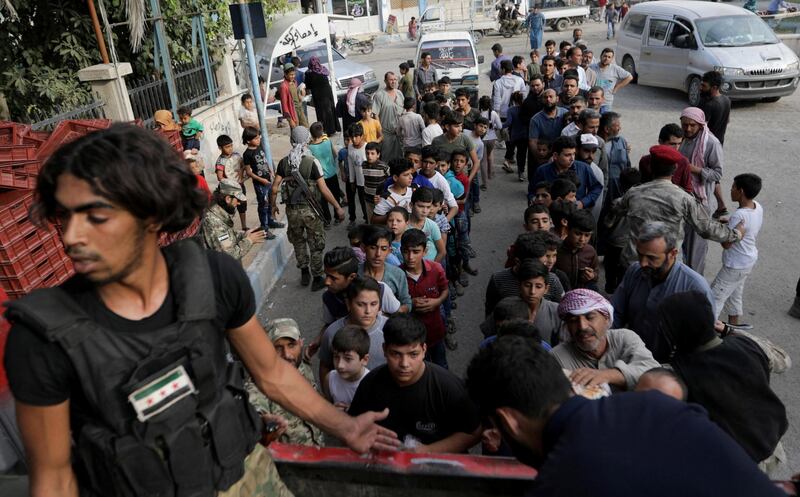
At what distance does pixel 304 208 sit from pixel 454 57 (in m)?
8.62

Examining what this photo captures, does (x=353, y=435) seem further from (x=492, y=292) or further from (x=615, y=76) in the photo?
(x=615, y=76)

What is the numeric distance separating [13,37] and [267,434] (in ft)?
32.5

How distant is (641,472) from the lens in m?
1.38

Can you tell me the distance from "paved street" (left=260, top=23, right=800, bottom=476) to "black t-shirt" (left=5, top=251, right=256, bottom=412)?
3649 millimetres

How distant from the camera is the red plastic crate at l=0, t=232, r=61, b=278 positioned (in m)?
4.40

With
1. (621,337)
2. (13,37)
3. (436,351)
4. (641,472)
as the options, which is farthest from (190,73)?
(641,472)

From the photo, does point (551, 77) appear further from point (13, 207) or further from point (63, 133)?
point (13, 207)

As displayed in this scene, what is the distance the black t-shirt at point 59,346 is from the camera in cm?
144

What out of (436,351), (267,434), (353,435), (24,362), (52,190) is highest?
(52,190)

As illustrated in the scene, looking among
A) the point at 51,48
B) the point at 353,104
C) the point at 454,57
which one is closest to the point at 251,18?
the point at 353,104

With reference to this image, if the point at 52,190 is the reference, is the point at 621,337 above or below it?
below

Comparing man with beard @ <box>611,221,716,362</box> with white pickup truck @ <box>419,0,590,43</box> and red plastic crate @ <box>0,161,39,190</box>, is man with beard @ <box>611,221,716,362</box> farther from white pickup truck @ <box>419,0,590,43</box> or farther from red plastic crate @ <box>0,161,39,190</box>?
white pickup truck @ <box>419,0,590,43</box>

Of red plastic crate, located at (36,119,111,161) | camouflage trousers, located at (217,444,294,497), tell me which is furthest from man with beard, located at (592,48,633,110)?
camouflage trousers, located at (217,444,294,497)

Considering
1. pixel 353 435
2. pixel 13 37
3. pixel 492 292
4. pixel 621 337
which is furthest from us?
pixel 13 37
